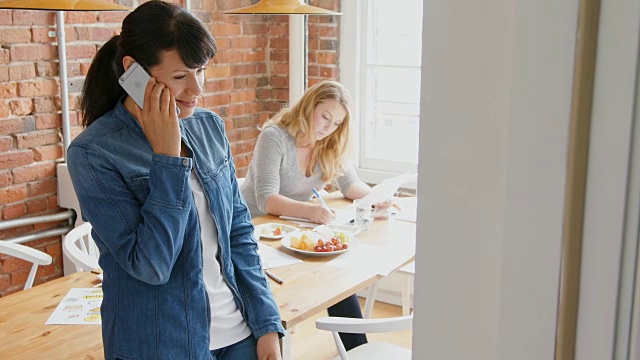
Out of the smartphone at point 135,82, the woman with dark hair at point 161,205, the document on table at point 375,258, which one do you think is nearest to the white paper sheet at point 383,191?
the document on table at point 375,258

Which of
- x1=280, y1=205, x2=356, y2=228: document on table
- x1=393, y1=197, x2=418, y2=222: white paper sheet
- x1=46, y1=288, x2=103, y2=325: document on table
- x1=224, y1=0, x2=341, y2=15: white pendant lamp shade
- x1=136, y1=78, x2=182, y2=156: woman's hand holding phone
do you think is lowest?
x1=46, y1=288, x2=103, y2=325: document on table

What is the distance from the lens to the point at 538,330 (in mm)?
460

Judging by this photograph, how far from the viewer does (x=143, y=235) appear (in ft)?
5.01

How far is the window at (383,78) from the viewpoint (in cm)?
403

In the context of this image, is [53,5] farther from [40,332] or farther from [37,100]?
[37,100]

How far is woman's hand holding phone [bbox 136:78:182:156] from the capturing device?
1.58m

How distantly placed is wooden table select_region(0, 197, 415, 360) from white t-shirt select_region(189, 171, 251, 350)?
246mm

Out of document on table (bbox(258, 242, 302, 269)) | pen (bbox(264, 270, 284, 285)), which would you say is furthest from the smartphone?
document on table (bbox(258, 242, 302, 269))

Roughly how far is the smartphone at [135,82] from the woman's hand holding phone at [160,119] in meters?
0.01

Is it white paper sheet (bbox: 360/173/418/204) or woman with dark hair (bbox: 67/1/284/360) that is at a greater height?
woman with dark hair (bbox: 67/1/284/360)

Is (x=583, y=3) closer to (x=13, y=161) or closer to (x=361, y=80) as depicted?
(x=13, y=161)

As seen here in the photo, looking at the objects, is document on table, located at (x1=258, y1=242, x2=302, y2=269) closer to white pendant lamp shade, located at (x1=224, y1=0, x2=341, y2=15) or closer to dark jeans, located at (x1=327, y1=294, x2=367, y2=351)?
dark jeans, located at (x1=327, y1=294, x2=367, y2=351)

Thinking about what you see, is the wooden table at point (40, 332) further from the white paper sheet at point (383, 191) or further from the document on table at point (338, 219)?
the white paper sheet at point (383, 191)

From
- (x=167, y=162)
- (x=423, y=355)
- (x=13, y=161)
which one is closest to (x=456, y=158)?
(x=423, y=355)
